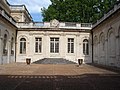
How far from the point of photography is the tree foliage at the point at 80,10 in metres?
39.2

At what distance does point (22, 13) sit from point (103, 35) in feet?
61.7

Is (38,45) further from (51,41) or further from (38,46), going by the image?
(51,41)

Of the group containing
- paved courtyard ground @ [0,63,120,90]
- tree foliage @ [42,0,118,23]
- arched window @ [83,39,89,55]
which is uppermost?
tree foliage @ [42,0,118,23]

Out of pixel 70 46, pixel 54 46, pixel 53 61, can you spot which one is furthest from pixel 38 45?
pixel 70 46

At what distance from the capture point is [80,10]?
39656mm

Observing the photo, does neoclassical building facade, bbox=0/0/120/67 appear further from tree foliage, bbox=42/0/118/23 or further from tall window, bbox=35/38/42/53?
tree foliage, bbox=42/0/118/23

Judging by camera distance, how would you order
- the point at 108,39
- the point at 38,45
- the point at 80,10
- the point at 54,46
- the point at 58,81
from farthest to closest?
the point at 80,10 < the point at 54,46 < the point at 38,45 < the point at 108,39 < the point at 58,81

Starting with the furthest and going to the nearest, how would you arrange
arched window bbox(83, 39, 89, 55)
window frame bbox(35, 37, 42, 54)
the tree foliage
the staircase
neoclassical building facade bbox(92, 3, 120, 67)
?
the tree foliage
arched window bbox(83, 39, 89, 55)
window frame bbox(35, 37, 42, 54)
the staircase
neoclassical building facade bbox(92, 3, 120, 67)

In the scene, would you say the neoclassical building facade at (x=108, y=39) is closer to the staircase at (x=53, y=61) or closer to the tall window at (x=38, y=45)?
the staircase at (x=53, y=61)

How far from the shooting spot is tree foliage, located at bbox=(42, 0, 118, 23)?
39250mm

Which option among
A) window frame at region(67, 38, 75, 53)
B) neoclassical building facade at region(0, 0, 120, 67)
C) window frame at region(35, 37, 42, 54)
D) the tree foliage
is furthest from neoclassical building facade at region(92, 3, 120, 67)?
the tree foliage

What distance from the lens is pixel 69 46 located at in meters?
33.1

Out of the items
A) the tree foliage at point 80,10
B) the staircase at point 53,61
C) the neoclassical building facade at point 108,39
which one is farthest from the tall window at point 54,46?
the tree foliage at point 80,10

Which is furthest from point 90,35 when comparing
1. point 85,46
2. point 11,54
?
point 11,54
